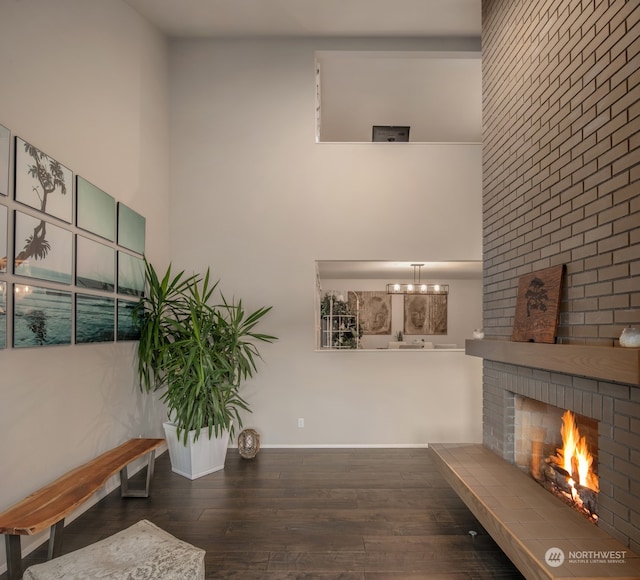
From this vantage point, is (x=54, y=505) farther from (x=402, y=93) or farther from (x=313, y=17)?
(x=402, y=93)

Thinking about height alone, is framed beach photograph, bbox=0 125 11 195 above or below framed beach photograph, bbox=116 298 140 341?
above

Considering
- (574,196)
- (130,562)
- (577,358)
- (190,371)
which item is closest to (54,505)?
(130,562)

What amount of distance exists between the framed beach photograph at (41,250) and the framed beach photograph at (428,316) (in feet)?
23.6

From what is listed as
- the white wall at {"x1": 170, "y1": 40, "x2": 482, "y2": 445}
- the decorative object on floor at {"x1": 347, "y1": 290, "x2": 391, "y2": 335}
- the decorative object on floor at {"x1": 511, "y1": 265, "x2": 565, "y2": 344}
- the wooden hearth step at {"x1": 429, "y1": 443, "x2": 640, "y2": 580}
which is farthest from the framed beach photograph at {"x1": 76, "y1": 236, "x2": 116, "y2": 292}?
the decorative object on floor at {"x1": 347, "y1": 290, "x2": 391, "y2": 335}

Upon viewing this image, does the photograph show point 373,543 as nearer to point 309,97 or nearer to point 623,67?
point 623,67

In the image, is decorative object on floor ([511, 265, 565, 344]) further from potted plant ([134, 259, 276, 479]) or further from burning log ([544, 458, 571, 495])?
potted plant ([134, 259, 276, 479])

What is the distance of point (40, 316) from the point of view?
2.72m

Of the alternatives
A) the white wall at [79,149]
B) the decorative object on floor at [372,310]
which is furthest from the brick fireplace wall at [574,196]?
the decorative object on floor at [372,310]

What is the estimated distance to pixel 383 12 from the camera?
178 inches

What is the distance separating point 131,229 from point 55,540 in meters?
2.50

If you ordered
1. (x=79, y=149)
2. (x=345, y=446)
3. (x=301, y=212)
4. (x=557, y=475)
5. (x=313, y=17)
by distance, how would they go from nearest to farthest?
(x=557, y=475) < (x=79, y=149) < (x=313, y=17) < (x=345, y=446) < (x=301, y=212)

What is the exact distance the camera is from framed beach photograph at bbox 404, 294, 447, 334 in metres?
9.26

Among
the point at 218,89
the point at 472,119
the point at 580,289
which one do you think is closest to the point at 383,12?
the point at 218,89

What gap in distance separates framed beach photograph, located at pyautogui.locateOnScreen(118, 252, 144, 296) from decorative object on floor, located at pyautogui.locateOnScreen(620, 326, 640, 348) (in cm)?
348
